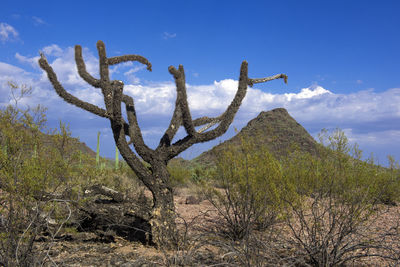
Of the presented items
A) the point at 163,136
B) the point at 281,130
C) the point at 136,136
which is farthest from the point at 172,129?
the point at 281,130

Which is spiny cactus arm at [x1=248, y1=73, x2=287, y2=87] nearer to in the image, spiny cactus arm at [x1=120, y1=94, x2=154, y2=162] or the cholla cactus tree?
the cholla cactus tree

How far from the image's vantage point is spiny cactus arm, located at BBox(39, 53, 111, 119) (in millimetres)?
7125

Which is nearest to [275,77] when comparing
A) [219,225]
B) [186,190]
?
[219,225]

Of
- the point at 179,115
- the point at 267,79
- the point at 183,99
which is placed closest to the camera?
the point at 183,99

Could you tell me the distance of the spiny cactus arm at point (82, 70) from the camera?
25.6ft

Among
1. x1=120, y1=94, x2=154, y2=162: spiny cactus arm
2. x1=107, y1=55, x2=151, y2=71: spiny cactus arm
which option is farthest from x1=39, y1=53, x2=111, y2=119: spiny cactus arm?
x1=107, y1=55, x2=151, y2=71: spiny cactus arm

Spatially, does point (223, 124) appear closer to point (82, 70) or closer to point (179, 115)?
point (179, 115)

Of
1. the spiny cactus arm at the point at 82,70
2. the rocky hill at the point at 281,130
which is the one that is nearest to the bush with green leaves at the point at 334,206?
the spiny cactus arm at the point at 82,70

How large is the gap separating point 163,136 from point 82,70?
2576mm

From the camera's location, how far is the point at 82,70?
8.18m

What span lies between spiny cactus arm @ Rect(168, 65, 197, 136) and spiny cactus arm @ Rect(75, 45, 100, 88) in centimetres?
192

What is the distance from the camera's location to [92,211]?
7020 millimetres

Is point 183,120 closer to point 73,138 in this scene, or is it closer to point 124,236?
point 124,236

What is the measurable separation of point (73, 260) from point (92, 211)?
1251mm
